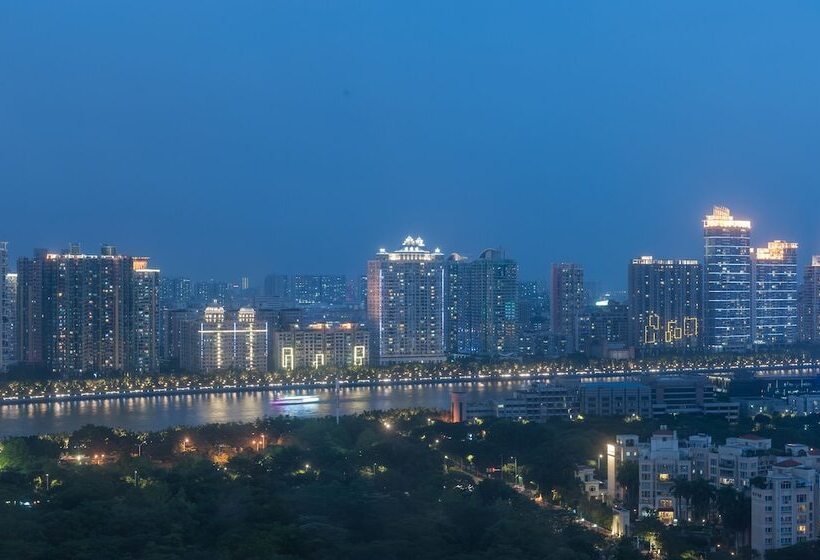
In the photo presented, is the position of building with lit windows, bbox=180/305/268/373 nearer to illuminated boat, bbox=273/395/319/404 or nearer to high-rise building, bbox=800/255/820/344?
illuminated boat, bbox=273/395/319/404

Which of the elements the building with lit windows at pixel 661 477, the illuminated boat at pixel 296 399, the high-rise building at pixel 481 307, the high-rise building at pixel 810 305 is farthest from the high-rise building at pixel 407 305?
the building with lit windows at pixel 661 477

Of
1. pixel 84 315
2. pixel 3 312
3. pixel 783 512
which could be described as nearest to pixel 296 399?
pixel 84 315

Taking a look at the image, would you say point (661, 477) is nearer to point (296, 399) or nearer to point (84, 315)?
point (296, 399)

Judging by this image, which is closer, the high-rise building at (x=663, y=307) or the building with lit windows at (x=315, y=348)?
the building with lit windows at (x=315, y=348)

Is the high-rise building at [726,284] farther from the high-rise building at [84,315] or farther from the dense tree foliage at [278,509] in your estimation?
the dense tree foliage at [278,509]

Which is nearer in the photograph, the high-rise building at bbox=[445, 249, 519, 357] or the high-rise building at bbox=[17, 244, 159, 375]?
the high-rise building at bbox=[17, 244, 159, 375]

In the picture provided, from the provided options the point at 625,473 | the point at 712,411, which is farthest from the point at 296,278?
the point at 625,473

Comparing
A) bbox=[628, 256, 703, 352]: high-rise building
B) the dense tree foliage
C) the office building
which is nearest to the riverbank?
bbox=[628, 256, 703, 352]: high-rise building
